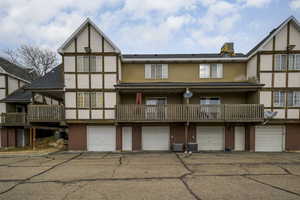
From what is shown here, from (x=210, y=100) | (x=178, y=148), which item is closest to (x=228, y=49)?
(x=210, y=100)

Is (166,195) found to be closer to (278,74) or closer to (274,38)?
(278,74)

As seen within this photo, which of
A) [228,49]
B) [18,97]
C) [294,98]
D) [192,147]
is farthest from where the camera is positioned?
[228,49]

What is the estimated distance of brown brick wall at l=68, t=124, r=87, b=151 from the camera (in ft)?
42.8

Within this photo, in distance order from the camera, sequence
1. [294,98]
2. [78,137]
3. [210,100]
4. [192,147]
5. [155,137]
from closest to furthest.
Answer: [294,98] < [192,147] < [78,137] < [155,137] < [210,100]

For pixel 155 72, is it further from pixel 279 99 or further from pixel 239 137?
pixel 279 99

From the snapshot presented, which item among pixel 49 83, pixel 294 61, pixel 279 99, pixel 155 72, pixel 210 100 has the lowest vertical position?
pixel 210 100

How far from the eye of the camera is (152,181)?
6566 millimetres

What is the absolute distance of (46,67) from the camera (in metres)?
28.3

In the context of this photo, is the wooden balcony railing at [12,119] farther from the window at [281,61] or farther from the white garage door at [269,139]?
the window at [281,61]

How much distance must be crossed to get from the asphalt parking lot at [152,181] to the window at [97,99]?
191 inches

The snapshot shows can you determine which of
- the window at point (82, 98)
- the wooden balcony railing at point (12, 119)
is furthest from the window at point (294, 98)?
the wooden balcony railing at point (12, 119)

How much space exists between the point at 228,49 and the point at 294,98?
698 centimetres

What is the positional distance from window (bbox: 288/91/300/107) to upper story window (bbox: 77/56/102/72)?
15505 mm

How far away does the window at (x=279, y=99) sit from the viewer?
12.6m
